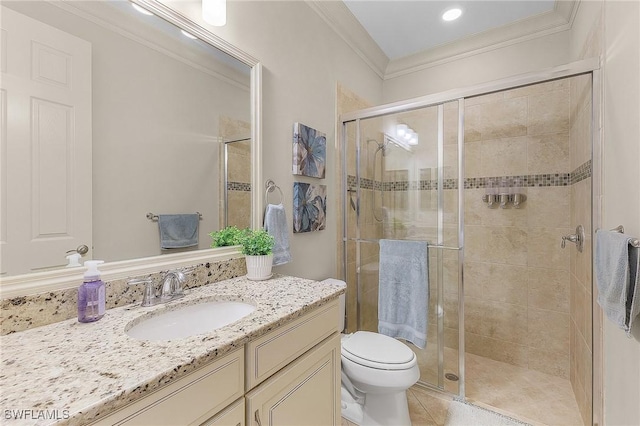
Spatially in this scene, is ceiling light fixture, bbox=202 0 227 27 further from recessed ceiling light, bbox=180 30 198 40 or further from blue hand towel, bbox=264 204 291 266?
blue hand towel, bbox=264 204 291 266

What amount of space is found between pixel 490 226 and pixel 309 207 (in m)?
1.57

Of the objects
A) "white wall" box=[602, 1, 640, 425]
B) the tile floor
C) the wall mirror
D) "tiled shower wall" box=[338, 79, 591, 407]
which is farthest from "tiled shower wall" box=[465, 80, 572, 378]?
the wall mirror

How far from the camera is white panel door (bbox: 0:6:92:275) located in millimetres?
779

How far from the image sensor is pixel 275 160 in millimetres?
1633

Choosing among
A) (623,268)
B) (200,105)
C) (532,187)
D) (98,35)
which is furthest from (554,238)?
(98,35)

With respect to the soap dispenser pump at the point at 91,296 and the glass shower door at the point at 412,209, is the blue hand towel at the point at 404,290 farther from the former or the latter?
the soap dispenser pump at the point at 91,296

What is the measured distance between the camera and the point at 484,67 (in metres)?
2.40

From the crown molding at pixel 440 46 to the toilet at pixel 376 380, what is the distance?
7.26ft

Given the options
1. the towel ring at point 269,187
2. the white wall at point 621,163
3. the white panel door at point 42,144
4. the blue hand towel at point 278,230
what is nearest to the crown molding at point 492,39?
the white wall at point 621,163

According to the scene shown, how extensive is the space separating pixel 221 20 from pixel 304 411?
1627mm

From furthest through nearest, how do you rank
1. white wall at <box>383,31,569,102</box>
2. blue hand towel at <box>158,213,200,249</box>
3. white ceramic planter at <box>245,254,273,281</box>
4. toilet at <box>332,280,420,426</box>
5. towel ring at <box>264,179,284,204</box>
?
white wall at <box>383,31,569,102</box> → towel ring at <box>264,179,284,204</box> → toilet at <box>332,280,420,426</box> → white ceramic planter at <box>245,254,273,281</box> → blue hand towel at <box>158,213,200,249</box>

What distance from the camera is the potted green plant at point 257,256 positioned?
4.28 feet

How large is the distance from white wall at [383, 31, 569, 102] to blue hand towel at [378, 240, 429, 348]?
1631mm

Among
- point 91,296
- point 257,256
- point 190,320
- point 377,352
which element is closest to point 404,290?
point 377,352
